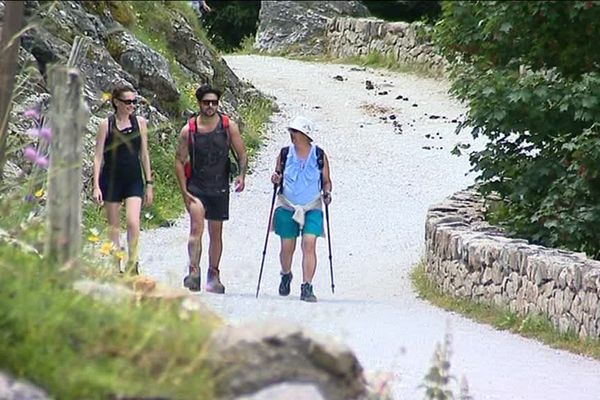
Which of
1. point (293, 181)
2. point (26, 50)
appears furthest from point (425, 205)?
point (293, 181)

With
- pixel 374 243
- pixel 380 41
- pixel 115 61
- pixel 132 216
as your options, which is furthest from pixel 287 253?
pixel 380 41

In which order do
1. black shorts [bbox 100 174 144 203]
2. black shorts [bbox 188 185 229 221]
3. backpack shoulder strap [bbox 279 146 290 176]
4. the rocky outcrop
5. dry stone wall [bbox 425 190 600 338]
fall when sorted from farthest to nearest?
backpack shoulder strap [bbox 279 146 290 176]
black shorts [bbox 188 185 229 221]
dry stone wall [bbox 425 190 600 338]
black shorts [bbox 100 174 144 203]
the rocky outcrop

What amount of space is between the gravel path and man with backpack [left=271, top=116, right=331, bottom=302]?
0.54 meters

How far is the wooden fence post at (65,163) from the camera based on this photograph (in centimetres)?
590

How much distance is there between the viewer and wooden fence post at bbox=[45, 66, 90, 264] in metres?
5.90

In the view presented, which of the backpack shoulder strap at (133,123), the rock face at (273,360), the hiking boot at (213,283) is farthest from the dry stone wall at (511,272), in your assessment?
the rock face at (273,360)

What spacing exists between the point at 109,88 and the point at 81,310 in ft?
53.3

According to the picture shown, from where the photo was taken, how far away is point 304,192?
13570 mm

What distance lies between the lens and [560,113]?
51.6 ft

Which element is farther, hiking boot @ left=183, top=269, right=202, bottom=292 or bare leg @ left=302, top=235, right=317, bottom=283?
bare leg @ left=302, top=235, right=317, bottom=283

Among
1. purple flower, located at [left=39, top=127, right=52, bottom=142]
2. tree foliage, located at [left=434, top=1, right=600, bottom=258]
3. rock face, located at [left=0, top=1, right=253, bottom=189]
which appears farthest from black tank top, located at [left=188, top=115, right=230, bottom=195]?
purple flower, located at [left=39, top=127, right=52, bottom=142]

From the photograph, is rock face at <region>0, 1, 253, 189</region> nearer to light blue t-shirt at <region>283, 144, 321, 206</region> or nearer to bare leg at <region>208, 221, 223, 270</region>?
bare leg at <region>208, 221, 223, 270</region>

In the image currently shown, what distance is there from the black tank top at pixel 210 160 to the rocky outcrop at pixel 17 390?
28.3ft

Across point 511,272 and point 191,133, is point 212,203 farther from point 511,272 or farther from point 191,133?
point 511,272
